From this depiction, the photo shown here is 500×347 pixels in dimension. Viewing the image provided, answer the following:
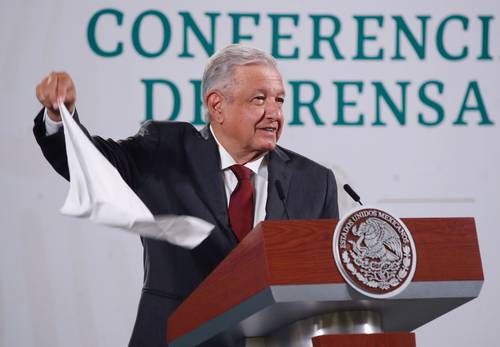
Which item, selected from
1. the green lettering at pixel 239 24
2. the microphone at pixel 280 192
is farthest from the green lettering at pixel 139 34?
the microphone at pixel 280 192

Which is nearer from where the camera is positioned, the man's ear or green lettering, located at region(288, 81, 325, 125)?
the man's ear

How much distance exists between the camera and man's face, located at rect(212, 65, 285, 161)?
8.70 feet

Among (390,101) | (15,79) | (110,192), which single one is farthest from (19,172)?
(110,192)

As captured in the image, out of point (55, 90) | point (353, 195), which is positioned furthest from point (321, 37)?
point (55, 90)

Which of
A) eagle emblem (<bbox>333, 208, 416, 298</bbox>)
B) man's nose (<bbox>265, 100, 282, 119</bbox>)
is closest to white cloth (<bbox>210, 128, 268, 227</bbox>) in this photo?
man's nose (<bbox>265, 100, 282, 119</bbox>)

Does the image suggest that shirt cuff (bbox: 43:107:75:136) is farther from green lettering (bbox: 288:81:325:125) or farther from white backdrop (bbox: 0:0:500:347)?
green lettering (bbox: 288:81:325:125)

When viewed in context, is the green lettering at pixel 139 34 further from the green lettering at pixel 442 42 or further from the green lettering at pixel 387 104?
the green lettering at pixel 442 42

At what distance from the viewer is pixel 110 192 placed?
6.64 ft

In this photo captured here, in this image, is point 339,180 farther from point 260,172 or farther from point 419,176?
point 260,172

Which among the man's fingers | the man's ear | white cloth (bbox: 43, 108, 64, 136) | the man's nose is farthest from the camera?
the man's ear

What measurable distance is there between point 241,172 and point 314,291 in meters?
0.93

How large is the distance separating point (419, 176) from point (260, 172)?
1265 mm

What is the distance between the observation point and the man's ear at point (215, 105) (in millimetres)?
2764

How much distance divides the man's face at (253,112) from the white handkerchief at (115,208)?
64 centimetres
